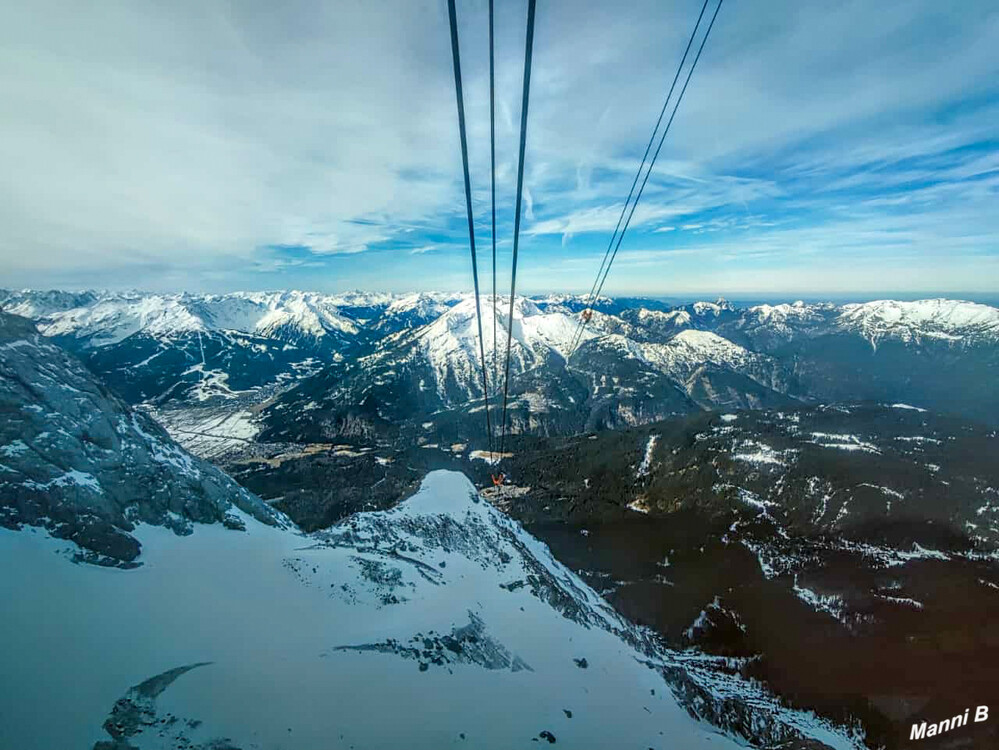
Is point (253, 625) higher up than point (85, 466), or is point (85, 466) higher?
point (85, 466)

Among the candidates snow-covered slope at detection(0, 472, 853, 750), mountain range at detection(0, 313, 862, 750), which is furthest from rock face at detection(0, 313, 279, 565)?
snow-covered slope at detection(0, 472, 853, 750)

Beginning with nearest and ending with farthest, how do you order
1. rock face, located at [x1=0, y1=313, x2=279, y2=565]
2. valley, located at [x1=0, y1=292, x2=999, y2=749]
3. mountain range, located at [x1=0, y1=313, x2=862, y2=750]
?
mountain range, located at [x1=0, y1=313, x2=862, y2=750] < rock face, located at [x1=0, y1=313, x2=279, y2=565] < valley, located at [x1=0, y1=292, x2=999, y2=749]

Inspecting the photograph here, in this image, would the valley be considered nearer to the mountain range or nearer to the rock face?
the rock face

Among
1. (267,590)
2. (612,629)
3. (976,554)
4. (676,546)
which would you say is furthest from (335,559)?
(976,554)

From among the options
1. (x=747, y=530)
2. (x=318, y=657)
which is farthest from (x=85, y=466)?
(x=747, y=530)

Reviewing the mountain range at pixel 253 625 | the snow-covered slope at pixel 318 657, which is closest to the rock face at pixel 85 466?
the mountain range at pixel 253 625

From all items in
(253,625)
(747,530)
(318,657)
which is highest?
(253,625)

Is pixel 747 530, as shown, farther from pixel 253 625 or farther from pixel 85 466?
pixel 85 466
